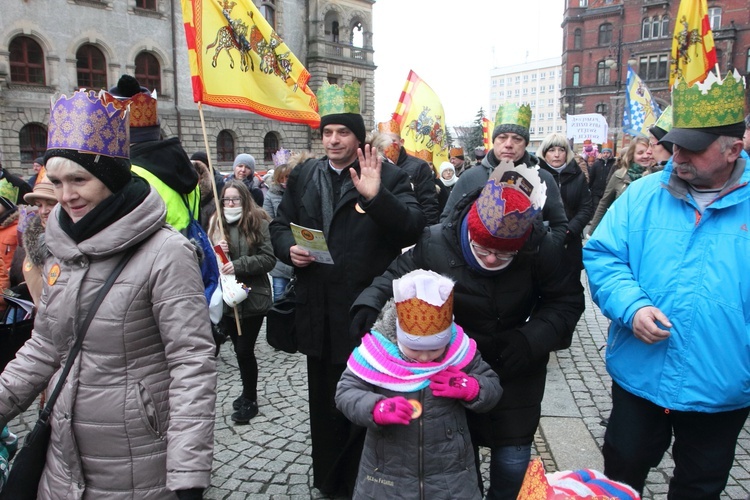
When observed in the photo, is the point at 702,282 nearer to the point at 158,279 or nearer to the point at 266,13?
the point at 158,279

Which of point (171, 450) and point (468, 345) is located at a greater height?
point (468, 345)

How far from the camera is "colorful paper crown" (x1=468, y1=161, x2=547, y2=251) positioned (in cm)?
221

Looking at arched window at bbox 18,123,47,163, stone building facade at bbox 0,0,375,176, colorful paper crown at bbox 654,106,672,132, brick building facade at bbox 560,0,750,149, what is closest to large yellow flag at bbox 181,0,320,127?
colorful paper crown at bbox 654,106,672,132

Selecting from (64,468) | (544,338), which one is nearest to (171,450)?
(64,468)

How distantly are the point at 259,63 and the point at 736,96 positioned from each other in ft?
11.2

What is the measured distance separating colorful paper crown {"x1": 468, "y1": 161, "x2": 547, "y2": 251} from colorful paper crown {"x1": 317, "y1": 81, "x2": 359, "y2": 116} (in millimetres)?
1272

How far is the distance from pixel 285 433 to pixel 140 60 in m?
30.6

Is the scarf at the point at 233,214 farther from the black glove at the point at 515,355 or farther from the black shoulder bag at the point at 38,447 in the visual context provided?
the black glove at the point at 515,355

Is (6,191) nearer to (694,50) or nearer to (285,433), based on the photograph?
(285,433)

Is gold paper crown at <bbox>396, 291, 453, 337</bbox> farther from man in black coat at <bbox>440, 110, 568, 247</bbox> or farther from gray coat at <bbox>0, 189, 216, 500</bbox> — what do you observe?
man in black coat at <bbox>440, 110, 568, 247</bbox>

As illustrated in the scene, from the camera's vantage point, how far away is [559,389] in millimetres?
4898

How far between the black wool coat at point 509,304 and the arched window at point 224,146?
32.1m

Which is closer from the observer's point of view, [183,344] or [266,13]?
[183,344]

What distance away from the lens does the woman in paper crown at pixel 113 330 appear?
1976 mm
